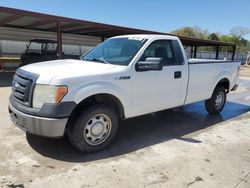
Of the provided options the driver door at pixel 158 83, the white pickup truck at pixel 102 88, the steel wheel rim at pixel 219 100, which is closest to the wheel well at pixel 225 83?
the steel wheel rim at pixel 219 100

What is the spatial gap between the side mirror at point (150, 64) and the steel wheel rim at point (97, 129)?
3.46 ft

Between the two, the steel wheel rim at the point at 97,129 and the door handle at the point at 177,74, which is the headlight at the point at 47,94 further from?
the door handle at the point at 177,74

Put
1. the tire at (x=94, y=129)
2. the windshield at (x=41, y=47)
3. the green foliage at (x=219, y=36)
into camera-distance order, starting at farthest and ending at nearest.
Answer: the green foliage at (x=219, y=36) < the windshield at (x=41, y=47) < the tire at (x=94, y=129)

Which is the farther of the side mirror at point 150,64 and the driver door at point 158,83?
the driver door at point 158,83

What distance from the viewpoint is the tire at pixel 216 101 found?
6781 millimetres

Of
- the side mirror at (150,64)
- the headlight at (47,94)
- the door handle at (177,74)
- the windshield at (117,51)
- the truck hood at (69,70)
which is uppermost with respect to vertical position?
the windshield at (117,51)

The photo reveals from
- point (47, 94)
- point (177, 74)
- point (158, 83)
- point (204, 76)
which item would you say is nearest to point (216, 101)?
point (204, 76)

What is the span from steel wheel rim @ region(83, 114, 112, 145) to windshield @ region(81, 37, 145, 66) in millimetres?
1034

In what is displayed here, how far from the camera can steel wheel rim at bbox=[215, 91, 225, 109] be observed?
6930 millimetres

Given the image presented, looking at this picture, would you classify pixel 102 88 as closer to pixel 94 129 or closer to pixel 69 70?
pixel 69 70

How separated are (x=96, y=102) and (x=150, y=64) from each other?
1.14 m

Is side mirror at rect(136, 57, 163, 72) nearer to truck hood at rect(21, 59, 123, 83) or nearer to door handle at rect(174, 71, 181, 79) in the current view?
truck hood at rect(21, 59, 123, 83)

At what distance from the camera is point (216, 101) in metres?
6.92

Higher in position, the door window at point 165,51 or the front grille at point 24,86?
the door window at point 165,51
